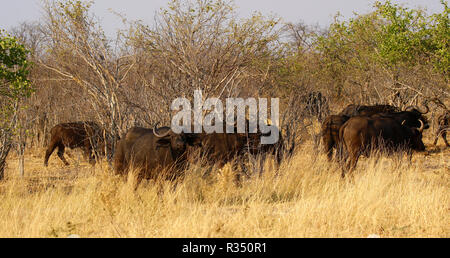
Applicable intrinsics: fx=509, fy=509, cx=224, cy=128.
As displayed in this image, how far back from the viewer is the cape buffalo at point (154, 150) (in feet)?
25.3

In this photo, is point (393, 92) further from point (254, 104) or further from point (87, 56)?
point (87, 56)

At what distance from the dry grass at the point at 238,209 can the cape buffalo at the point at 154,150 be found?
0.86 feet

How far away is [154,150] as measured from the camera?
782 cm

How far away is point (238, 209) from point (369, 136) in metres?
3.83

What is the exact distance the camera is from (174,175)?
25.0 feet

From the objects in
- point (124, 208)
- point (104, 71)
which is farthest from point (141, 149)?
point (104, 71)

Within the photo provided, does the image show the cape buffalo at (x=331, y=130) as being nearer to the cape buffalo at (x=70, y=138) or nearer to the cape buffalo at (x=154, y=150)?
the cape buffalo at (x=154, y=150)

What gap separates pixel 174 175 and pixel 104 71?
2871 millimetres

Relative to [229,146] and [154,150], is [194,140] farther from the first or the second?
[229,146]

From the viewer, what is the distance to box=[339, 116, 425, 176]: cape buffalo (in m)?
9.31
